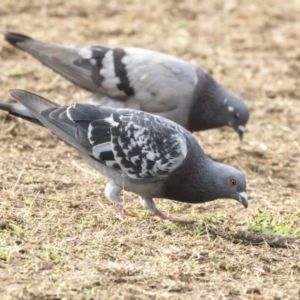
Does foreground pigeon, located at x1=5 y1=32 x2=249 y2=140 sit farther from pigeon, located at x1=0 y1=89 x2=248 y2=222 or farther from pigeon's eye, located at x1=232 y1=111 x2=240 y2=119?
pigeon, located at x1=0 y1=89 x2=248 y2=222

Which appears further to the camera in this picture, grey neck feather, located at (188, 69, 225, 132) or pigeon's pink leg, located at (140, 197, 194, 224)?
grey neck feather, located at (188, 69, 225, 132)

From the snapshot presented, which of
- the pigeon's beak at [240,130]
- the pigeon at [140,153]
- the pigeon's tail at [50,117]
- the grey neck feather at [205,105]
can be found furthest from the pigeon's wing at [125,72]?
the pigeon's tail at [50,117]

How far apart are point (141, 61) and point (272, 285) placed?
4.01 meters

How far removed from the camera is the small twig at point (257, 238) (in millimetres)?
6523

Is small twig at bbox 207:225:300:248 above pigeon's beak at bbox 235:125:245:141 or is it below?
above

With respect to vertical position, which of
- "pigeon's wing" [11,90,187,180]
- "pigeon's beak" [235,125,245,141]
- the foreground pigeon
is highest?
"pigeon's wing" [11,90,187,180]

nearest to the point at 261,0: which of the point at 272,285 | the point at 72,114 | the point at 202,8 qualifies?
the point at 202,8

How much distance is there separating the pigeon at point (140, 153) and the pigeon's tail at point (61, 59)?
1.99 meters

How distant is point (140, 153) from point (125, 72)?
7.27 ft

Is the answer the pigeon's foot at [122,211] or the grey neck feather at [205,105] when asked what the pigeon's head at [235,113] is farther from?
the pigeon's foot at [122,211]

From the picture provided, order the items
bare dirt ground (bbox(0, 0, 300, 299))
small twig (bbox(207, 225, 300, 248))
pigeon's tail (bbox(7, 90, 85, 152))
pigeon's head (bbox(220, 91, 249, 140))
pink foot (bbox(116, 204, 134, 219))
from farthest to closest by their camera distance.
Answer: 1. pigeon's head (bbox(220, 91, 249, 140))
2. pigeon's tail (bbox(7, 90, 85, 152))
3. pink foot (bbox(116, 204, 134, 219))
4. small twig (bbox(207, 225, 300, 248))
5. bare dirt ground (bbox(0, 0, 300, 299))

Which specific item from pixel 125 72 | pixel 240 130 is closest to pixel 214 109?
pixel 240 130

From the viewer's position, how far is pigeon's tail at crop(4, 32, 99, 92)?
9.22m

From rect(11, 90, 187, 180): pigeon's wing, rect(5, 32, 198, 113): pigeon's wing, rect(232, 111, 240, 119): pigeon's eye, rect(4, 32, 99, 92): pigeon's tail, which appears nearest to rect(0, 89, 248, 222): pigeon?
rect(11, 90, 187, 180): pigeon's wing
